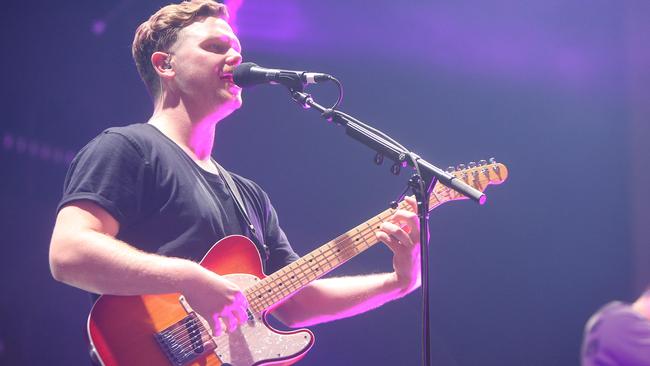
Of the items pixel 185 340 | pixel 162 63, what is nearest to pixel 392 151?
pixel 185 340

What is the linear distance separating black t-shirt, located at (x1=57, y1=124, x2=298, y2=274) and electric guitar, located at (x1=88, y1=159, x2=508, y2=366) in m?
0.12

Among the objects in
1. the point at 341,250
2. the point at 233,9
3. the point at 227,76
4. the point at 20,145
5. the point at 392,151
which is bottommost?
the point at 341,250

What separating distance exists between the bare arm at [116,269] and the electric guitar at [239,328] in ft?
0.34

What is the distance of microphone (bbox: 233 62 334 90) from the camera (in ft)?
7.22

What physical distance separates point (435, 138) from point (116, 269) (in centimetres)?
284

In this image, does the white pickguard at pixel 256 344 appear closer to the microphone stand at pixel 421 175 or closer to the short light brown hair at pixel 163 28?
the microphone stand at pixel 421 175

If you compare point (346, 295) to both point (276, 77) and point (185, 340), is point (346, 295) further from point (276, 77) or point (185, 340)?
point (276, 77)

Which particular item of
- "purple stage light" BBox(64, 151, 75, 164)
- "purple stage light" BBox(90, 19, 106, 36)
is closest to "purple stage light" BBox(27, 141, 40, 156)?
"purple stage light" BBox(64, 151, 75, 164)

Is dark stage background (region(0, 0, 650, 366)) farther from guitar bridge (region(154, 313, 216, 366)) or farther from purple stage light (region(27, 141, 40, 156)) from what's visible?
guitar bridge (region(154, 313, 216, 366))

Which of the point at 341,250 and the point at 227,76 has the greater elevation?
the point at 227,76

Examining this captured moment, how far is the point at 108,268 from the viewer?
6.55ft

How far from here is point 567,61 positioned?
448cm

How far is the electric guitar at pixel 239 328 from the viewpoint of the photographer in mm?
2055

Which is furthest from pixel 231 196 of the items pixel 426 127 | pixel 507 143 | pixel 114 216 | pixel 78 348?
pixel 507 143
